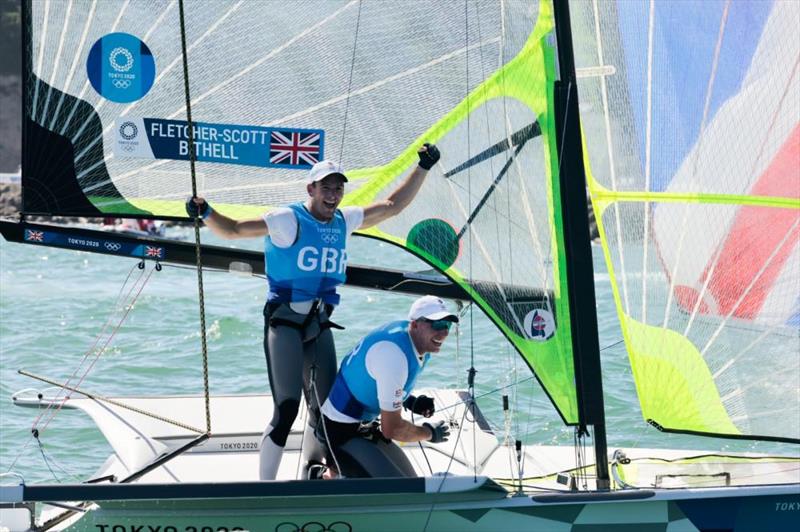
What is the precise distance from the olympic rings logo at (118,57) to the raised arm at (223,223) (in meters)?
1.00

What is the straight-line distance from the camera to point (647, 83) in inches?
179

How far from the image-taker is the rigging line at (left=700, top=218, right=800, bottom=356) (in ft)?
14.6

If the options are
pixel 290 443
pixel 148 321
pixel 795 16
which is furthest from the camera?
pixel 148 321

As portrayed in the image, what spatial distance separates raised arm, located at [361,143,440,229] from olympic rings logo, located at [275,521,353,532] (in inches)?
48.6

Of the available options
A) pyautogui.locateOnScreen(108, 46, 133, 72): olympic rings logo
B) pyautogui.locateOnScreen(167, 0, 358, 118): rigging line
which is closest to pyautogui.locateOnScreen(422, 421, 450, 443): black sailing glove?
pyautogui.locateOnScreen(167, 0, 358, 118): rigging line

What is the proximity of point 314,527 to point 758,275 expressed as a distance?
184 centimetres

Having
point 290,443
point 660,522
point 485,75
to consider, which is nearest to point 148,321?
point 290,443

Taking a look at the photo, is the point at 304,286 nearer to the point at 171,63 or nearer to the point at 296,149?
the point at 296,149

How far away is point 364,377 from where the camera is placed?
4.10 meters

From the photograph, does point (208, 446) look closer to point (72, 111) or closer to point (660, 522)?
point (72, 111)

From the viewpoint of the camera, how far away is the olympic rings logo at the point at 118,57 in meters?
4.94

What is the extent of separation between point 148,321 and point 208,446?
6.40 meters

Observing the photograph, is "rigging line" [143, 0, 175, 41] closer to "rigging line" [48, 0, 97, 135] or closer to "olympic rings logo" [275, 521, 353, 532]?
"rigging line" [48, 0, 97, 135]

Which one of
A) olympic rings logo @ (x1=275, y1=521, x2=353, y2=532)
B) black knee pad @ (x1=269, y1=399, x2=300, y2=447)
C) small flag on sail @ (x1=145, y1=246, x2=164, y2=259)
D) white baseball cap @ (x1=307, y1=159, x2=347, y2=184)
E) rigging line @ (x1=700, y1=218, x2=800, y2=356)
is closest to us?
olympic rings logo @ (x1=275, y1=521, x2=353, y2=532)
